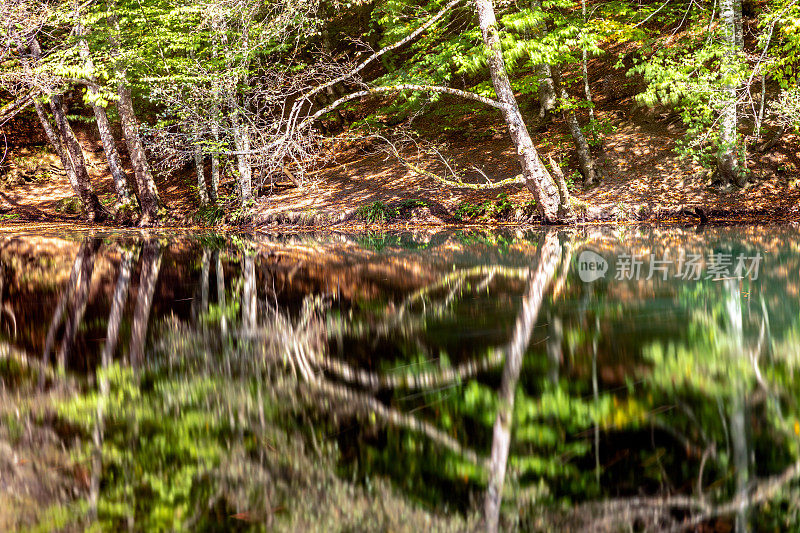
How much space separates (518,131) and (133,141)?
12043mm

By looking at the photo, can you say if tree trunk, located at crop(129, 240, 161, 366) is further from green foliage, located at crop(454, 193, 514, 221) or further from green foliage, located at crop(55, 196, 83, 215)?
green foliage, located at crop(55, 196, 83, 215)

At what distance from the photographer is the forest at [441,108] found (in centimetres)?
1291

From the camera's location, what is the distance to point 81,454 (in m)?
2.76

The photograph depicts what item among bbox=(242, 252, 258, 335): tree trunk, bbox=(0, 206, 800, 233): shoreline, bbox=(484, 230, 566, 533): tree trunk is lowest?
bbox=(484, 230, 566, 533): tree trunk

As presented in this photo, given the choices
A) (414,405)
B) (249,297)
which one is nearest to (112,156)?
(249,297)

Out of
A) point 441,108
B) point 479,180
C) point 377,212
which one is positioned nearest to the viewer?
point 377,212

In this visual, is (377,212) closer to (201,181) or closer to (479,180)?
(479,180)

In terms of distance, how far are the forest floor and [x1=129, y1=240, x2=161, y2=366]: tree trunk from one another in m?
4.34

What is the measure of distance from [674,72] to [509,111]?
3.39 metres

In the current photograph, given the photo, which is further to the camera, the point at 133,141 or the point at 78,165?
the point at 78,165

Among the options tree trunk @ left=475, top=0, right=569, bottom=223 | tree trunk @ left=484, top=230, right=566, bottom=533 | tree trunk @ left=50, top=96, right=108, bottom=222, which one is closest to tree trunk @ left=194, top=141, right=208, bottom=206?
tree trunk @ left=50, top=96, right=108, bottom=222

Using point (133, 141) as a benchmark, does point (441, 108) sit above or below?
above

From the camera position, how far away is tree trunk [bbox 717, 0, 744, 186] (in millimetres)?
11618

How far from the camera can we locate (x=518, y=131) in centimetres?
1370
